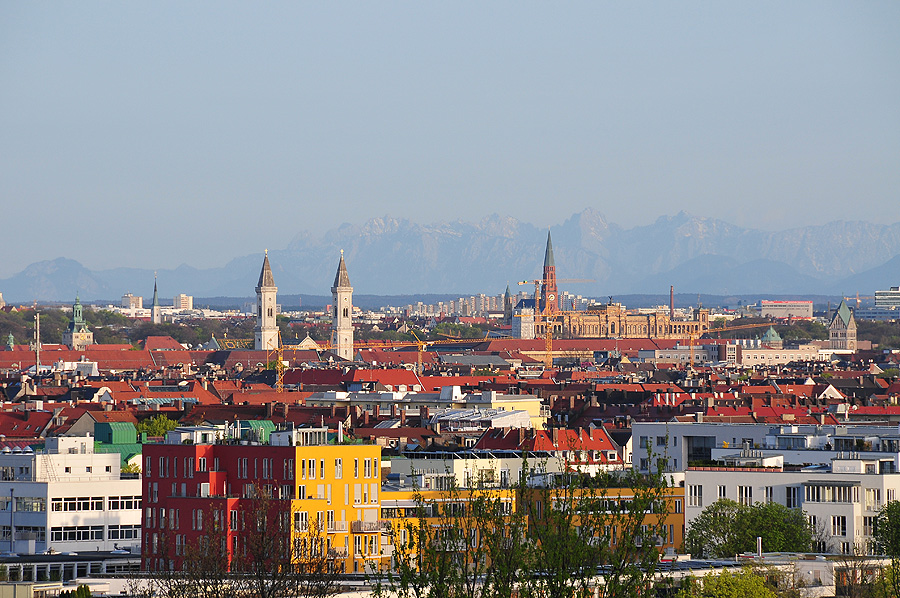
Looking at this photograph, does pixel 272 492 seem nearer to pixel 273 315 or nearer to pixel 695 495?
pixel 695 495

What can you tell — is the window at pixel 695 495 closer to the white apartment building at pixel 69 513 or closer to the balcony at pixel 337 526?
the balcony at pixel 337 526

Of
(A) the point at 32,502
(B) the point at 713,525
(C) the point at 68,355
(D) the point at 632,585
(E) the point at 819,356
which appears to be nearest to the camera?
(D) the point at 632,585

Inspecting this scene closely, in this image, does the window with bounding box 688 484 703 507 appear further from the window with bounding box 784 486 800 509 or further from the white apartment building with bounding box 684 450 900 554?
the window with bounding box 784 486 800 509

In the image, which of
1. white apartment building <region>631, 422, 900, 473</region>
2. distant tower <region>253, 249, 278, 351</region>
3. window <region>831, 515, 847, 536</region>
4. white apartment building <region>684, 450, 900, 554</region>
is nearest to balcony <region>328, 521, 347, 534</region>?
white apartment building <region>684, 450, 900, 554</region>

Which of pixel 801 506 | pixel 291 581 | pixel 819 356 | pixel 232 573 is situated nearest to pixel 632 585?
pixel 291 581

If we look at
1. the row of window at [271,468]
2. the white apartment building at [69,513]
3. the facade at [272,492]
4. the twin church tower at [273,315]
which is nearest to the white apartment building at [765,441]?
the row of window at [271,468]

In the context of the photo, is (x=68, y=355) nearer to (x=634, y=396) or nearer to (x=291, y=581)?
(x=634, y=396)
